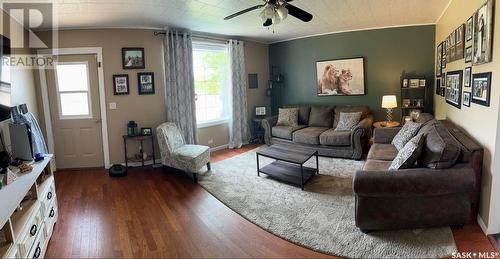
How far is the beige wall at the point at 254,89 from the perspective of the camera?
235 inches

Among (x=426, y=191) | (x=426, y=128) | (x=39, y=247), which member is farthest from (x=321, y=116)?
(x=39, y=247)

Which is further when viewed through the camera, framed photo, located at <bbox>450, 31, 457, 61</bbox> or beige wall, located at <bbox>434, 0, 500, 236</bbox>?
framed photo, located at <bbox>450, 31, 457, 61</bbox>

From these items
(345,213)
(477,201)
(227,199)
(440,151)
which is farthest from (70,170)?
(477,201)

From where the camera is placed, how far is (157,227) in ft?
9.32

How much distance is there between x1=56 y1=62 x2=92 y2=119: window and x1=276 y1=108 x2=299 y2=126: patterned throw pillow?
11.8ft

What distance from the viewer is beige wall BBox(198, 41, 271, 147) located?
5980 mm

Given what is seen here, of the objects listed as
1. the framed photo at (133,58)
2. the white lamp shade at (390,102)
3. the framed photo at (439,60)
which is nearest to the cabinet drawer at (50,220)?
the framed photo at (133,58)

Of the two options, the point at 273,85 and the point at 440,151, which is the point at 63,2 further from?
the point at 273,85

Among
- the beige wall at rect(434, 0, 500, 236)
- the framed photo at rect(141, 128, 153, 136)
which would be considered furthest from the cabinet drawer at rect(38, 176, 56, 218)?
the beige wall at rect(434, 0, 500, 236)

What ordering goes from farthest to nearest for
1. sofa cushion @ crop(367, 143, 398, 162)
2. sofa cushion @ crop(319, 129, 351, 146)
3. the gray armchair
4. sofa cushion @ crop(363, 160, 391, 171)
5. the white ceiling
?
sofa cushion @ crop(319, 129, 351, 146), the gray armchair, sofa cushion @ crop(367, 143, 398, 162), the white ceiling, sofa cushion @ crop(363, 160, 391, 171)

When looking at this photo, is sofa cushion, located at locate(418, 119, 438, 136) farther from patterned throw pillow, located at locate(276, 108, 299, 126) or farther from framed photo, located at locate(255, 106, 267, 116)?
framed photo, located at locate(255, 106, 267, 116)

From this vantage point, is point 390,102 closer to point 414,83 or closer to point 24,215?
point 414,83

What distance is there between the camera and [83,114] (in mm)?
4750

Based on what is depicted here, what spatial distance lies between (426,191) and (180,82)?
401 centimetres
